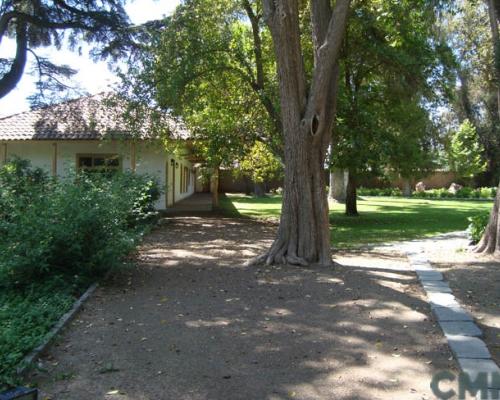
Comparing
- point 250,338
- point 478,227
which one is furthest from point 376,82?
point 250,338

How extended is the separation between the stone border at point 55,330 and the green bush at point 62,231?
50 cm

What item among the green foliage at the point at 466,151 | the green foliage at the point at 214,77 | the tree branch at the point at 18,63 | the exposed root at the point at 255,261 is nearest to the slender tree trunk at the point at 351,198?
the green foliage at the point at 214,77

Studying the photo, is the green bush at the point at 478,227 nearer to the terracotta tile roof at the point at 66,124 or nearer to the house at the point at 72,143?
the terracotta tile roof at the point at 66,124

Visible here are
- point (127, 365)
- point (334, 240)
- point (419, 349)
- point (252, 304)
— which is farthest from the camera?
point (334, 240)

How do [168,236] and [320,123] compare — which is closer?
[320,123]

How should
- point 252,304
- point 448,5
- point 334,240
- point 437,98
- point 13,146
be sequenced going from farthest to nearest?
point 13,146 → point 437,98 → point 334,240 → point 448,5 → point 252,304

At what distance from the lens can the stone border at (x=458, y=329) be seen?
4141mm

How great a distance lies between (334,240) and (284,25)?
6.53m

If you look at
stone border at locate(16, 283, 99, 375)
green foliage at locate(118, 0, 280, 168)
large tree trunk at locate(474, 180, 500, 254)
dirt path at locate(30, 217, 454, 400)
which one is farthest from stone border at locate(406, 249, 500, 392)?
green foliage at locate(118, 0, 280, 168)

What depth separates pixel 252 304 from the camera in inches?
247

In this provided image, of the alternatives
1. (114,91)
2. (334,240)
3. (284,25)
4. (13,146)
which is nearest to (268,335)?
(284,25)

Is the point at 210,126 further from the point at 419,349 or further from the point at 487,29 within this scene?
the point at 419,349

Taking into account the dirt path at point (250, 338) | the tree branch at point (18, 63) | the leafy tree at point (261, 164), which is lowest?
the dirt path at point (250, 338)

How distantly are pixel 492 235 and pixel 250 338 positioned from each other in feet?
22.0
